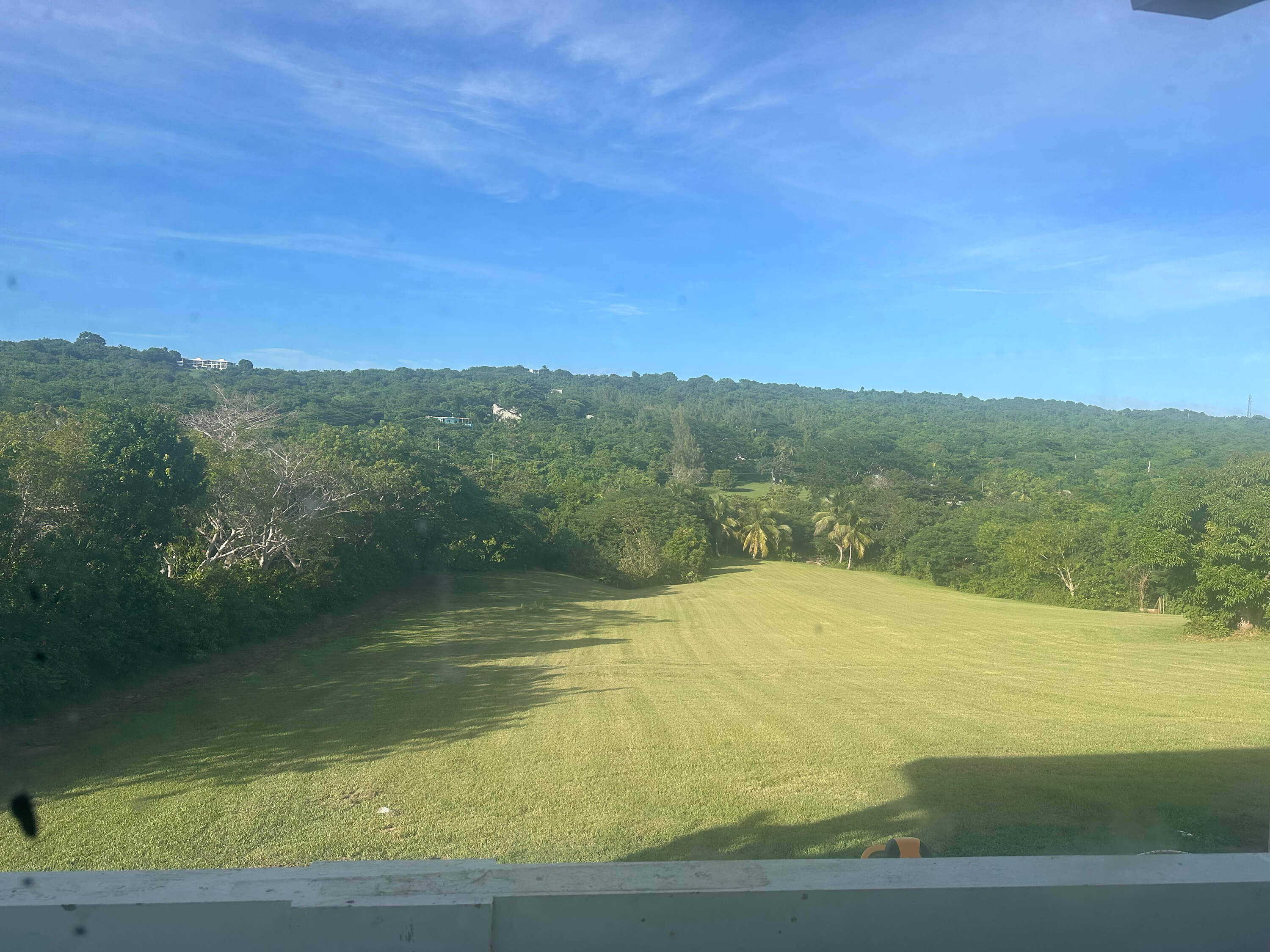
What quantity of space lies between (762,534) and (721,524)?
2.94 meters

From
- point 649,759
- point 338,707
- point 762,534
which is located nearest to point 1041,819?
point 649,759

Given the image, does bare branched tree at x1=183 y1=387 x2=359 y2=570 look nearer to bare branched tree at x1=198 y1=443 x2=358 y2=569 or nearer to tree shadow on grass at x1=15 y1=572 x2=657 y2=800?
bare branched tree at x1=198 y1=443 x2=358 y2=569

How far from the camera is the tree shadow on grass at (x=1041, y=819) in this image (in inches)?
167

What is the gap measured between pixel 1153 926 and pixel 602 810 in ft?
13.4

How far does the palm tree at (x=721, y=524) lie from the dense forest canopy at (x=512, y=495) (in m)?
0.22

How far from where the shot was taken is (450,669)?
15.3 metres

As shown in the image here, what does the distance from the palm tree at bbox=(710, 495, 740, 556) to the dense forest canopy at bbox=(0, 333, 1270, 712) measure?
223mm

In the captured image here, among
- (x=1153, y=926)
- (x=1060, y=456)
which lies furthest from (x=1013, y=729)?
(x=1060, y=456)

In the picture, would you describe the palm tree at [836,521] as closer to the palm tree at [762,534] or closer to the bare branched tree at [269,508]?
the palm tree at [762,534]

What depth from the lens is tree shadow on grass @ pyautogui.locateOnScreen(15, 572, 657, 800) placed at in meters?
7.95

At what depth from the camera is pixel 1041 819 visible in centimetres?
469

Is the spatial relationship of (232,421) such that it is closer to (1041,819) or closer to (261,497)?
(261,497)

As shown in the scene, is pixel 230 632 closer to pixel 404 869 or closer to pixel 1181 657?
pixel 404 869

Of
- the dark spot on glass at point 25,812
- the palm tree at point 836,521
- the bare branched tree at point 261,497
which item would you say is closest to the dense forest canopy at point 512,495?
the bare branched tree at point 261,497
